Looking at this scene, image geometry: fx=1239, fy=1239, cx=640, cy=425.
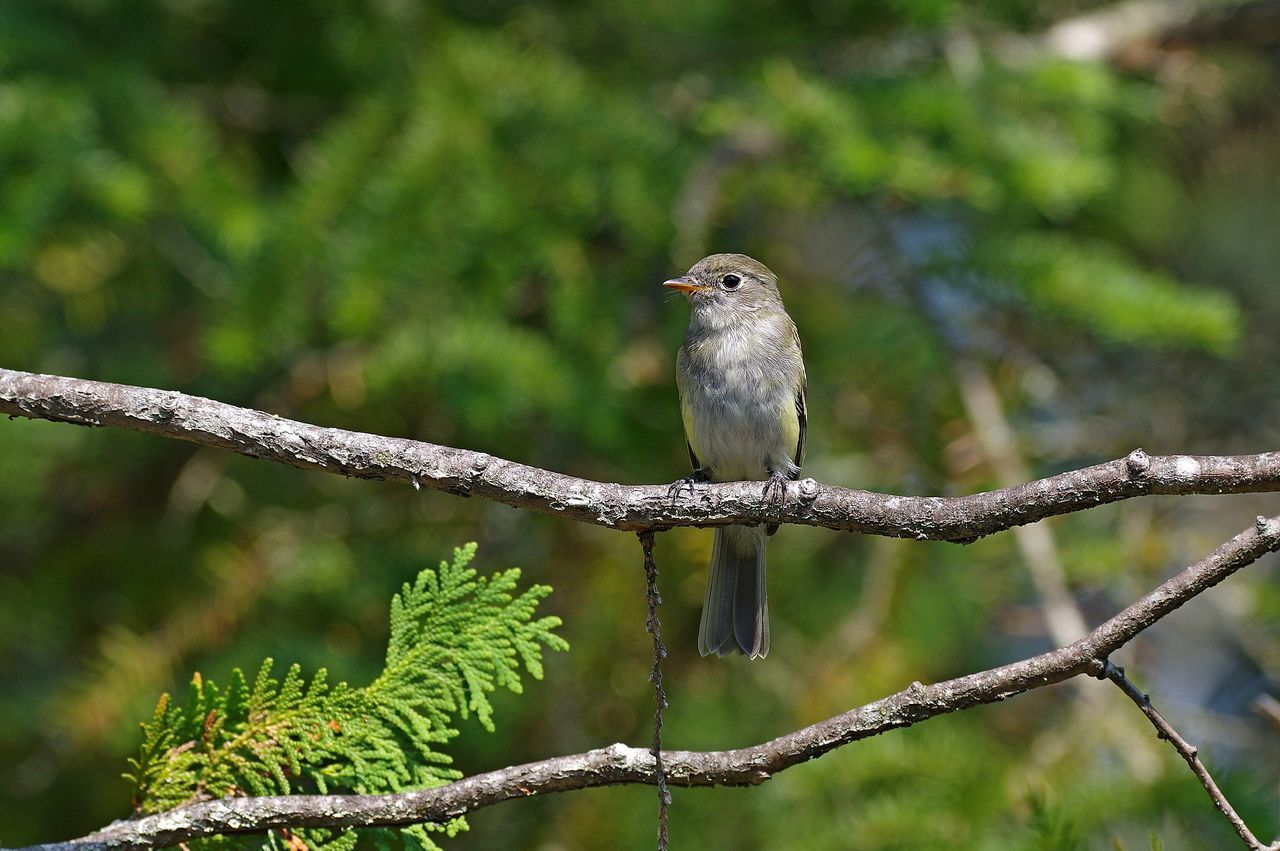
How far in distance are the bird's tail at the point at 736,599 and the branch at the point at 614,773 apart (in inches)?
50.0

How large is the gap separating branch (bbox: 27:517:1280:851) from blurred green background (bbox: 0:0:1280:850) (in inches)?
55.8

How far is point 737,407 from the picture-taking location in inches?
156

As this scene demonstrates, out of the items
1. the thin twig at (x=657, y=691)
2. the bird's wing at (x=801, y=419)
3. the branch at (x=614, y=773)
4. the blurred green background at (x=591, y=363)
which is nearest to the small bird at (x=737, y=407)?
the bird's wing at (x=801, y=419)

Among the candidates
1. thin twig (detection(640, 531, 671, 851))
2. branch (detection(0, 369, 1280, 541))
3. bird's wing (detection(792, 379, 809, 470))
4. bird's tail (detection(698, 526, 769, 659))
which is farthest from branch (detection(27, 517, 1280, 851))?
bird's wing (detection(792, 379, 809, 470))

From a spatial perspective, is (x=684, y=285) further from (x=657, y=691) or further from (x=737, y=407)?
Answer: (x=657, y=691)

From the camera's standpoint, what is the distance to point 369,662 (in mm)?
4168

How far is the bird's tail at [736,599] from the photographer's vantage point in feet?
11.8

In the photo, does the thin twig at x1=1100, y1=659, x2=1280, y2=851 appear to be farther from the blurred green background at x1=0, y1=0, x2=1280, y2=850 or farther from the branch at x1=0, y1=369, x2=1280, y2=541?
the blurred green background at x1=0, y1=0, x2=1280, y2=850

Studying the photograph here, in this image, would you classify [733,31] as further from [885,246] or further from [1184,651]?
[1184,651]

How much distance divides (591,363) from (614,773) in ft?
7.36

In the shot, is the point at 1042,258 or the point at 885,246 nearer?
the point at 1042,258

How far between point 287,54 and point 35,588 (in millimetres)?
2478

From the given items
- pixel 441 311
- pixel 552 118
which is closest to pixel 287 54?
pixel 552 118

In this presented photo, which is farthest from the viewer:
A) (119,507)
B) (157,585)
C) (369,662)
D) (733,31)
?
(733,31)
